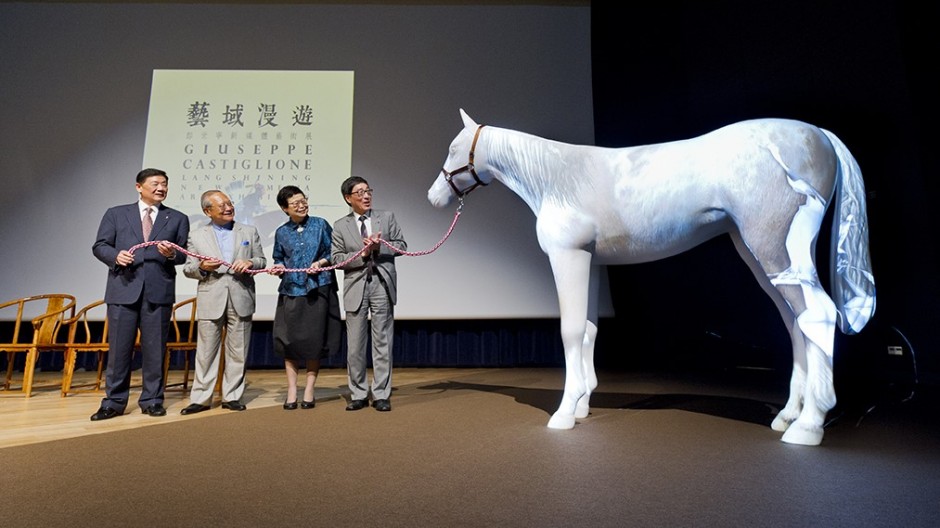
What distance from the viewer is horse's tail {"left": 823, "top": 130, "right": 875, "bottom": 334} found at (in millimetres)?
1959

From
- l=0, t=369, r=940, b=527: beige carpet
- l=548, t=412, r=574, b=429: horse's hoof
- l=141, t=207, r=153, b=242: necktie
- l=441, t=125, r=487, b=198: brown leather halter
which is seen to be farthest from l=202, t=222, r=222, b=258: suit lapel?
l=548, t=412, r=574, b=429: horse's hoof

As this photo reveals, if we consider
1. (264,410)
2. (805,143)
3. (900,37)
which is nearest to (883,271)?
(900,37)

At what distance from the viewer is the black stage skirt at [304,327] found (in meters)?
3.01

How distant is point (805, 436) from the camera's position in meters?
1.87

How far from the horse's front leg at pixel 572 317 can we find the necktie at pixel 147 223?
242 centimetres

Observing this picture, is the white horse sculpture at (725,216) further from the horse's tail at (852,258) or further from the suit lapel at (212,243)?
the suit lapel at (212,243)

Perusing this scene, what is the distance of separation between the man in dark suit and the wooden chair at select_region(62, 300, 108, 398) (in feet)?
2.59

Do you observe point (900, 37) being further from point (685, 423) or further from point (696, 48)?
point (685, 423)

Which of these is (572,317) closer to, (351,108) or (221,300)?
(221,300)

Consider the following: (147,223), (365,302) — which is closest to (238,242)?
(147,223)

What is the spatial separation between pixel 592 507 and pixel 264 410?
7.64 ft

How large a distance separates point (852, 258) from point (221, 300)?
129 inches

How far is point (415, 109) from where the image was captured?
5.44 metres

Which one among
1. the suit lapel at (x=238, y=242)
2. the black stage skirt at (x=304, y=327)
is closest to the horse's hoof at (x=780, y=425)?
the black stage skirt at (x=304, y=327)
